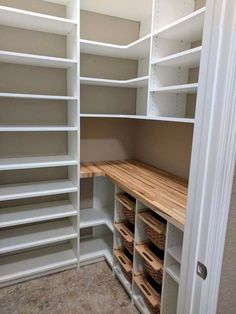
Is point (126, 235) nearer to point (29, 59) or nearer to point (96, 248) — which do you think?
point (96, 248)

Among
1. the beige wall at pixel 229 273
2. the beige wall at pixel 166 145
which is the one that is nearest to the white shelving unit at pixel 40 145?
the beige wall at pixel 166 145

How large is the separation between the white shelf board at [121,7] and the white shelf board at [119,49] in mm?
334

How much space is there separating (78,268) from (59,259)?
0.66 feet

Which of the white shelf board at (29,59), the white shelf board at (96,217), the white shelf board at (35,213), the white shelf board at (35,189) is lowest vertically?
the white shelf board at (96,217)

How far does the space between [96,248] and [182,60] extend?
6.29ft

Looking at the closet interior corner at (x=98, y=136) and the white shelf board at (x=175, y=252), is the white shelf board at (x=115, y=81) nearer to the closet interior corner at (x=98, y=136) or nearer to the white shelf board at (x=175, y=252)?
the closet interior corner at (x=98, y=136)

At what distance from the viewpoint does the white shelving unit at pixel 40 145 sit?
186 cm

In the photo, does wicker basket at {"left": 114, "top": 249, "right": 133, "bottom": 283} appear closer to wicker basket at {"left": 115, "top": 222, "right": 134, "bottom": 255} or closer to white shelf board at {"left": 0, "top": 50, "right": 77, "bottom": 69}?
wicker basket at {"left": 115, "top": 222, "right": 134, "bottom": 255}

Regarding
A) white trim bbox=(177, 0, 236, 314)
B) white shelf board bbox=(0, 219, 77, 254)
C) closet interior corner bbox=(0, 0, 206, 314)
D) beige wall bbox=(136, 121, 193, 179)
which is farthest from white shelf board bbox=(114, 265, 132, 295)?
white trim bbox=(177, 0, 236, 314)

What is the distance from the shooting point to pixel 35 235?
2080mm

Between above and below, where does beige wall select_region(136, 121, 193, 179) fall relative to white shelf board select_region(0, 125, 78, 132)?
below

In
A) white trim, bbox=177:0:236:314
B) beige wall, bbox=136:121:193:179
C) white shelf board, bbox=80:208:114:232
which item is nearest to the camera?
white trim, bbox=177:0:236:314

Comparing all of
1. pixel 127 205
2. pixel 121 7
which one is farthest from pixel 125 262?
pixel 121 7

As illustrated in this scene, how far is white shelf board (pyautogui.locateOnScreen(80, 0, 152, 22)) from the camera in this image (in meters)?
1.99
